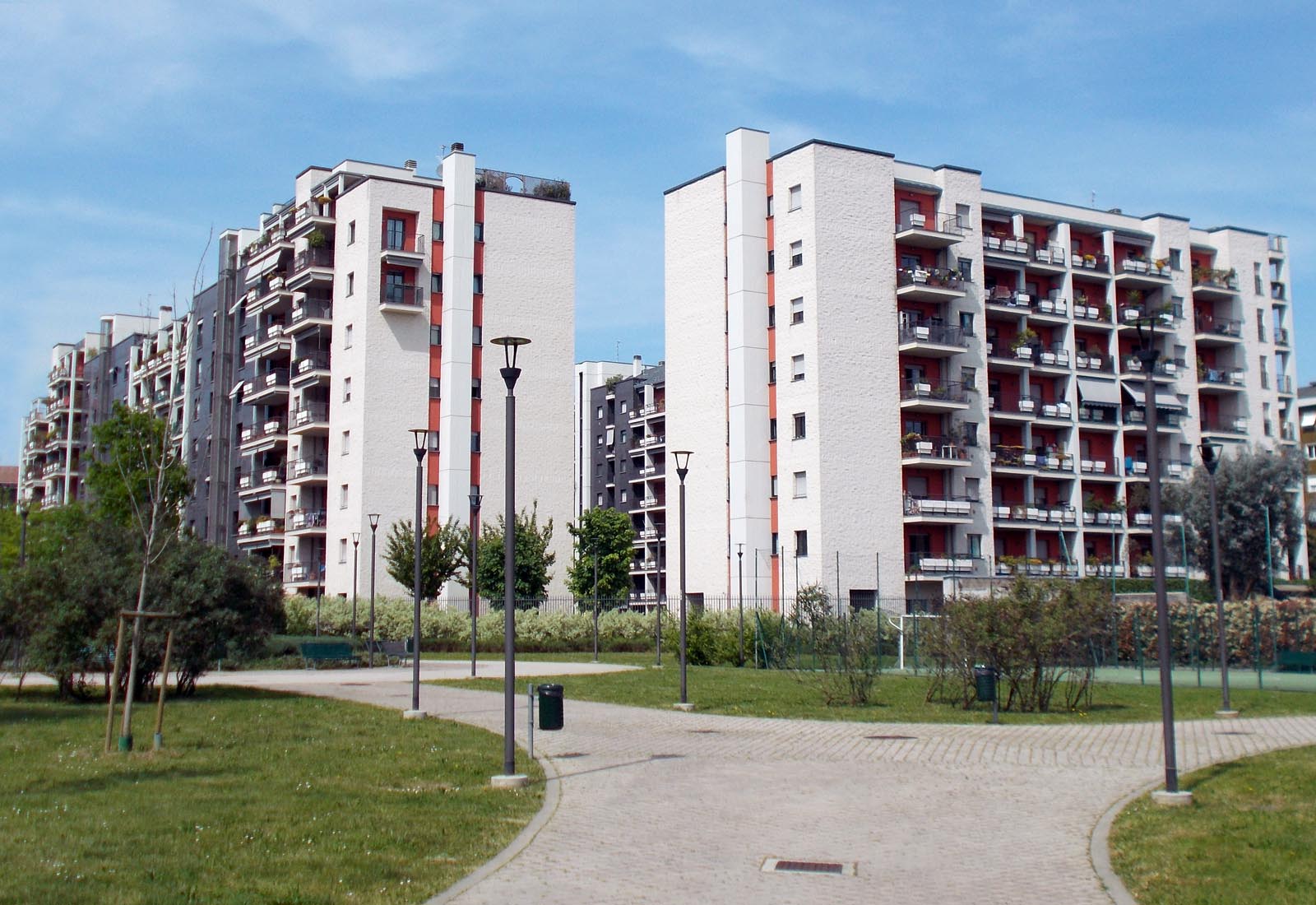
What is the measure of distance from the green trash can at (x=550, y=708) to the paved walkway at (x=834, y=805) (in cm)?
61

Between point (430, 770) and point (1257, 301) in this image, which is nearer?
point (430, 770)

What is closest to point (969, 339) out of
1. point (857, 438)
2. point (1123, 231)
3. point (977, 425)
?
point (977, 425)

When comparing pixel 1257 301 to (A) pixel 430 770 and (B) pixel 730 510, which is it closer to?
(B) pixel 730 510

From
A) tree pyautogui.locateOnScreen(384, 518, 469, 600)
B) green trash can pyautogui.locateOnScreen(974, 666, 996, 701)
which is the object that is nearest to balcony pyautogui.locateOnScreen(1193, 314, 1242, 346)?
tree pyautogui.locateOnScreen(384, 518, 469, 600)

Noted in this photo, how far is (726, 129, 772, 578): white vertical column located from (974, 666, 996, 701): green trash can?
32385 millimetres

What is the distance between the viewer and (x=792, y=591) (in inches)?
2060

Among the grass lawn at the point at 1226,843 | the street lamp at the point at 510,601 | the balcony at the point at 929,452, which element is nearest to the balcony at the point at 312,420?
the balcony at the point at 929,452

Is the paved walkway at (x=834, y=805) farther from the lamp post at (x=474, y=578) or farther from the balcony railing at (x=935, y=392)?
the balcony railing at (x=935, y=392)

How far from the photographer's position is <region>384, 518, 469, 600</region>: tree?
5309cm

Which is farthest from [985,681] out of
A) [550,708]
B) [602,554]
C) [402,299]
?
[602,554]

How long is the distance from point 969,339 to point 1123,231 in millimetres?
13289

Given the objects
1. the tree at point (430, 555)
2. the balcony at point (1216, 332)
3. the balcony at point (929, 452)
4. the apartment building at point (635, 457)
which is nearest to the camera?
the tree at point (430, 555)

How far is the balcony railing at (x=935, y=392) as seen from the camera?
55.1m

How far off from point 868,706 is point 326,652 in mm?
23425
